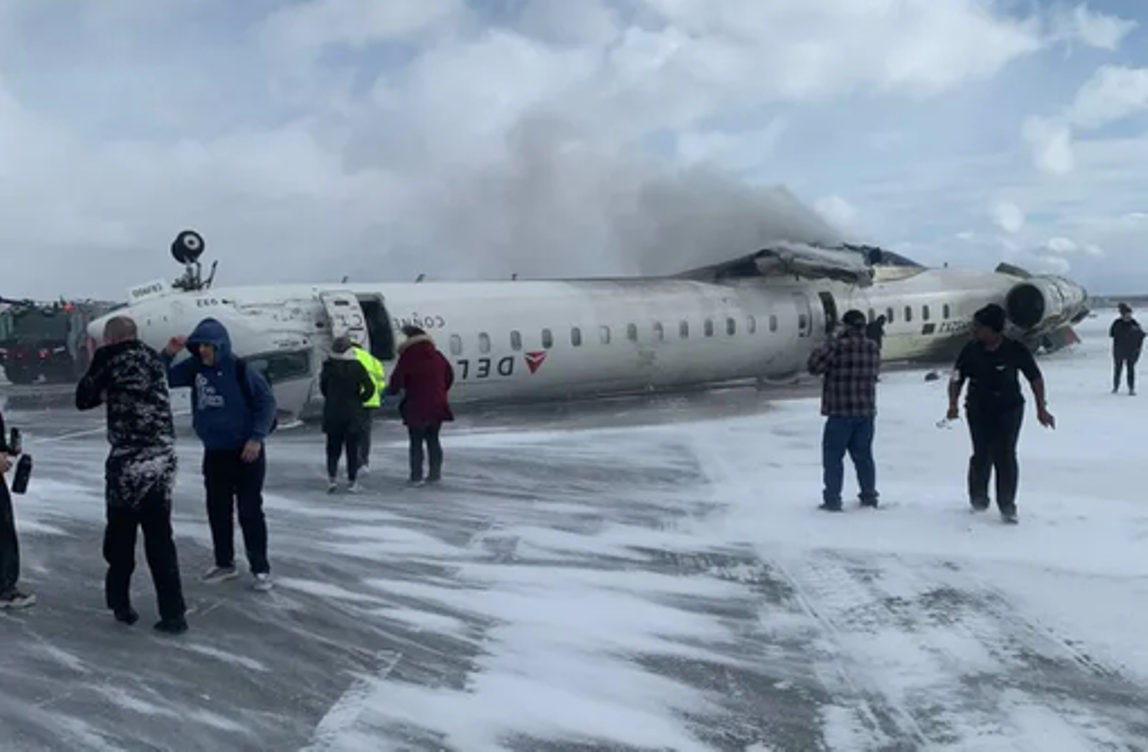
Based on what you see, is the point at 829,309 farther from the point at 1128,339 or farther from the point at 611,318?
the point at 1128,339

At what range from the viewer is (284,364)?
1681cm

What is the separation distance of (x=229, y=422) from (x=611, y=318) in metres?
13.6

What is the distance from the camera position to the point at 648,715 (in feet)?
16.6

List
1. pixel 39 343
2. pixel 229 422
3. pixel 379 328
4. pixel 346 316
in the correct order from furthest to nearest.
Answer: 1. pixel 39 343
2. pixel 379 328
3. pixel 346 316
4. pixel 229 422

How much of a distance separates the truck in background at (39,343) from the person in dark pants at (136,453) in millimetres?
28405

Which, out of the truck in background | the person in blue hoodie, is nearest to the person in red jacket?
the person in blue hoodie

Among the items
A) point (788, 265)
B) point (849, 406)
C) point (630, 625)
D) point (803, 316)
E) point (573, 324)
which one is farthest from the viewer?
point (788, 265)

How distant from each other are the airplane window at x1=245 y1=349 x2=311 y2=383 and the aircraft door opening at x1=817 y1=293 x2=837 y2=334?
11098 mm

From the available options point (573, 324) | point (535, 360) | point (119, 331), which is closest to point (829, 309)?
point (573, 324)

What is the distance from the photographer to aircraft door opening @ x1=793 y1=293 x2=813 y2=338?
2269 cm

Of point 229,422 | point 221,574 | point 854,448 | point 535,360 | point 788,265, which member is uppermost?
point 788,265

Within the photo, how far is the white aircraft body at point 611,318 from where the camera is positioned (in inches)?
668

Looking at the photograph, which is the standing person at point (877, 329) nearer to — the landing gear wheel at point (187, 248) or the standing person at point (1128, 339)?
the standing person at point (1128, 339)

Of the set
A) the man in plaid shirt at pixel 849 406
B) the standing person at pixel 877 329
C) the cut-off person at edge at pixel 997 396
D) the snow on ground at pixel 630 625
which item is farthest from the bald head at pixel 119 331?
the standing person at pixel 877 329
